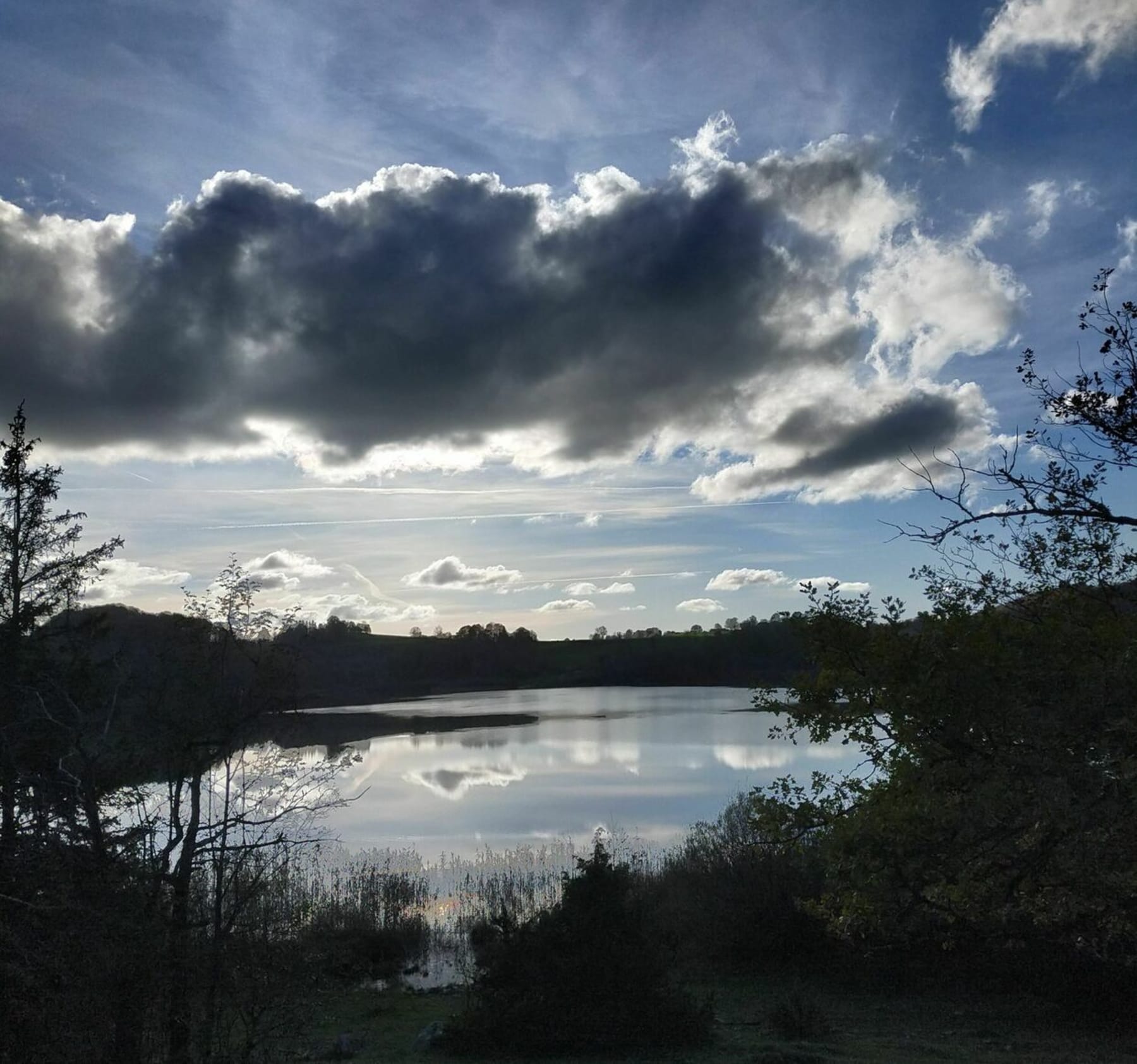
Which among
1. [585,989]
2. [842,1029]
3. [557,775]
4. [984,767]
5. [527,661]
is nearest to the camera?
[984,767]

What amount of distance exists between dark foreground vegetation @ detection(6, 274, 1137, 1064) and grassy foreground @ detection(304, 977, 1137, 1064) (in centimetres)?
9

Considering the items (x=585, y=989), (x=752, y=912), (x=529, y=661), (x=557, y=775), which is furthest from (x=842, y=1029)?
(x=529, y=661)

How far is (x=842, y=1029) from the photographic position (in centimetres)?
1491

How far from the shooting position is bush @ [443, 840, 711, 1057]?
506 inches

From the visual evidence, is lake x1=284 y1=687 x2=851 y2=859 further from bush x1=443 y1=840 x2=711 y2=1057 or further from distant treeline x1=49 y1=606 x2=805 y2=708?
distant treeline x1=49 y1=606 x2=805 y2=708

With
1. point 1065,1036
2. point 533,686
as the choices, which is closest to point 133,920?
point 1065,1036

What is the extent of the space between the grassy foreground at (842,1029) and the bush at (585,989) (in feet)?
1.46

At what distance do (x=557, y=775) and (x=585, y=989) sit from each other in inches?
1597

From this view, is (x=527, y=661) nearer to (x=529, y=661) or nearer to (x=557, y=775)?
(x=529, y=661)

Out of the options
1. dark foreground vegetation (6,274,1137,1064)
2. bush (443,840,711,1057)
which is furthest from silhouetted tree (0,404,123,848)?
bush (443,840,711,1057)

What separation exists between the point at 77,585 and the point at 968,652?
676 inches

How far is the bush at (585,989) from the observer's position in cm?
1285

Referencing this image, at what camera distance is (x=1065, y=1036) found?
14.1 m

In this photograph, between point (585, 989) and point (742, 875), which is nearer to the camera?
point (585, 989)
